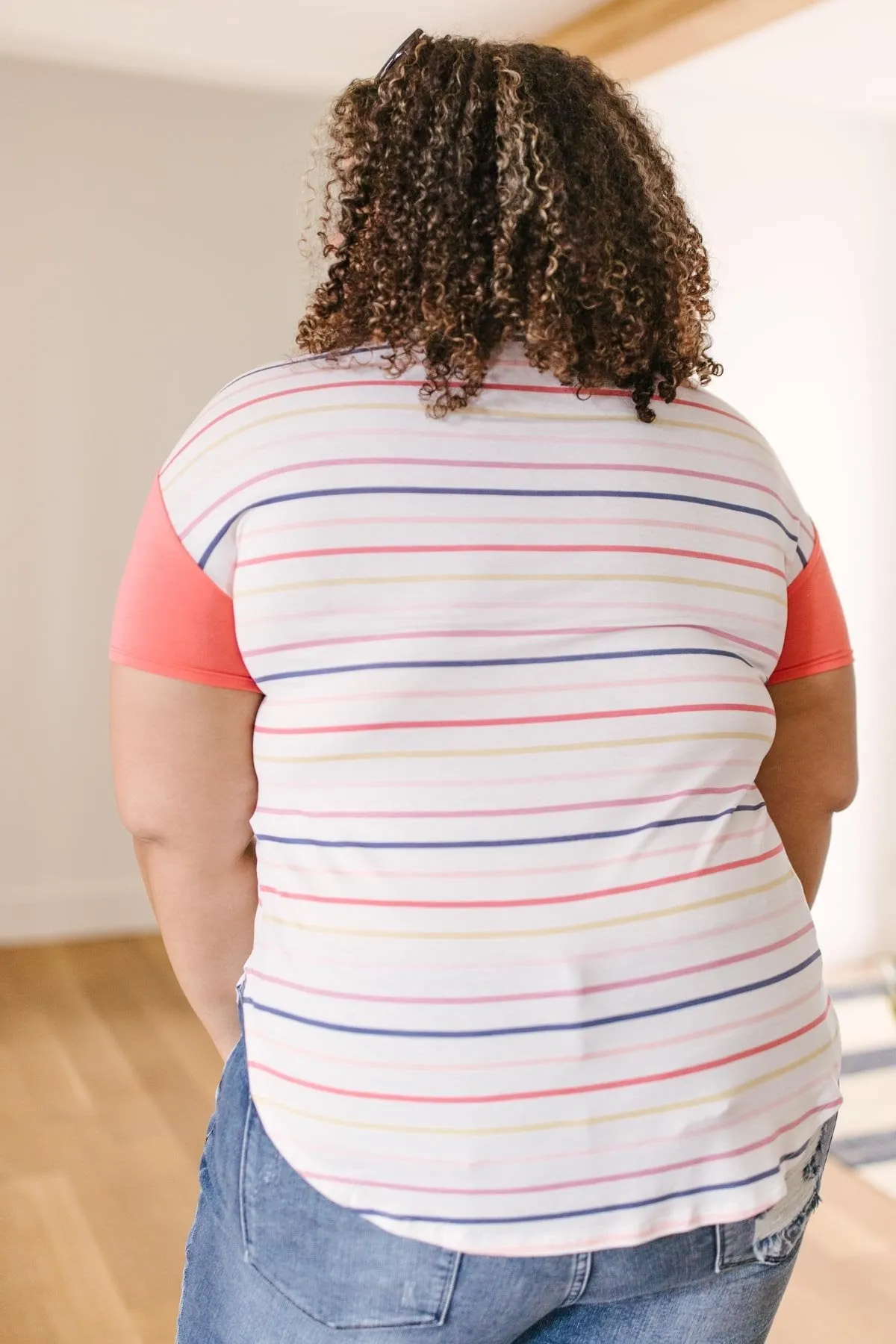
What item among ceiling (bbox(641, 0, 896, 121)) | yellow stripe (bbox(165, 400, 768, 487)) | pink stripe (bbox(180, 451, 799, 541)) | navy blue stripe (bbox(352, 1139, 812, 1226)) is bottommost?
navy blue stripe (bbox(352, 1139, 812, 1226))

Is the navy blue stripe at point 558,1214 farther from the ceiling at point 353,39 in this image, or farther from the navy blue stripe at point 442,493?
the ceiling at point 353,39

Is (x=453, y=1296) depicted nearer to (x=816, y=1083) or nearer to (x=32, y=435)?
(x=816, y=1083)

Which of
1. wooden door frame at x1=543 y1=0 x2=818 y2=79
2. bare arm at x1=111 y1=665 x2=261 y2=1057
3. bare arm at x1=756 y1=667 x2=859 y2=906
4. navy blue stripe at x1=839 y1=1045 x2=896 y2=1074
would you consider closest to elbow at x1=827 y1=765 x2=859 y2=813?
bare arm at x1=756 y1=667 x2=859 y2=906

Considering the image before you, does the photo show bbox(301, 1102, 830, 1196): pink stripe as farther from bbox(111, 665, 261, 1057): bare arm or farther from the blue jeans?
bbox(111, 665, 261, 1057): bare arm

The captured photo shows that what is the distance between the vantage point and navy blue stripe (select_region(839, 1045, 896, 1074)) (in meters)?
2.83

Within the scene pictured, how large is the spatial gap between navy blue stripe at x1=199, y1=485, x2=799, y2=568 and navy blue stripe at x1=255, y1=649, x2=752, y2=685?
0.27ft

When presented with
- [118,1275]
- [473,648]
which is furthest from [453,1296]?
[118,1275]

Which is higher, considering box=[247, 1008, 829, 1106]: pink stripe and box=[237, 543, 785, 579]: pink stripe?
box=[237, 543, 785, 579]: pink stripe

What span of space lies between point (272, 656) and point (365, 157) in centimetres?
29

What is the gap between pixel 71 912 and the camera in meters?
3.39

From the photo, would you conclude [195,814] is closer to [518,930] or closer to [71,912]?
[518,930]

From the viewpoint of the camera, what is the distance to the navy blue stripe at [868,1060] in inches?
111

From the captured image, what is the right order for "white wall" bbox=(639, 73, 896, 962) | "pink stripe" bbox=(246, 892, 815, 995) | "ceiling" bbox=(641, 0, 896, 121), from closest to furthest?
"pink stripe" bbox=(246, 892, 815, 995) < "ceiling" bbox=(641, 0, 896, 121) < "white wall" bbox=(639, 73, 896, 962)

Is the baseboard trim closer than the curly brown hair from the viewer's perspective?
No
